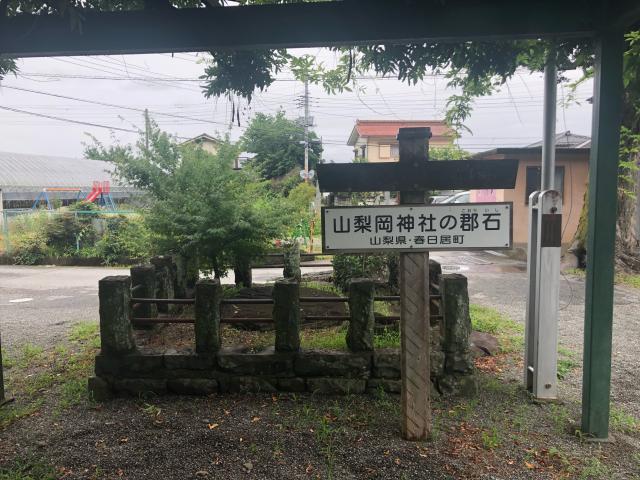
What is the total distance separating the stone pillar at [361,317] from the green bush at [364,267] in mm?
2750

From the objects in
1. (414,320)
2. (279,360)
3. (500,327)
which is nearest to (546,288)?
(414,320)

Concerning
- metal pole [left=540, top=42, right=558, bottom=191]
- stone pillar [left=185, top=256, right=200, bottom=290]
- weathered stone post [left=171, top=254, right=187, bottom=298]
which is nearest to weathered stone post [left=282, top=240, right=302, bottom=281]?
stone pillar [left=185, top=256, right=200, bottom=290]

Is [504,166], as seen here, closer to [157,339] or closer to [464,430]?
[464,430]

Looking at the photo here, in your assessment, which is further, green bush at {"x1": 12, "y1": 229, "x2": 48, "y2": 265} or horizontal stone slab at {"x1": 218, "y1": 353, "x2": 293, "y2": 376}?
green bush at {"x1": 12, "y1": 229, "x2": 48, "y2": 265}

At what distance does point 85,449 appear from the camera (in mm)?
3213

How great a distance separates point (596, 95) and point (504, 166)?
81 cm

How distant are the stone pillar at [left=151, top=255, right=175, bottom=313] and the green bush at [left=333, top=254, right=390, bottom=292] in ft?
7.82

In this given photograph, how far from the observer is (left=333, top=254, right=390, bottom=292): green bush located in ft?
22.9

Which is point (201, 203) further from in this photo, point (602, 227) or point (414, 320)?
point (602, 227)

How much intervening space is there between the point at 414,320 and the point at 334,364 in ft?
3.60

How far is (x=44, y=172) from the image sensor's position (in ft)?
82.3

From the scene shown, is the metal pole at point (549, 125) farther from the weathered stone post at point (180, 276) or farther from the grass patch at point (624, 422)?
the weathered stone post at point (180, 276)

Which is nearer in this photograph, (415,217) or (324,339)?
(415,217)

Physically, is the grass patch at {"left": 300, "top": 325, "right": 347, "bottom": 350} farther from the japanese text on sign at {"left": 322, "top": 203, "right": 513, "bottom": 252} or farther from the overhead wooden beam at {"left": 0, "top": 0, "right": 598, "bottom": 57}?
the overhead wooden beam at {"left": 0, "top": 0, "right": 598, "bottom": 57}
